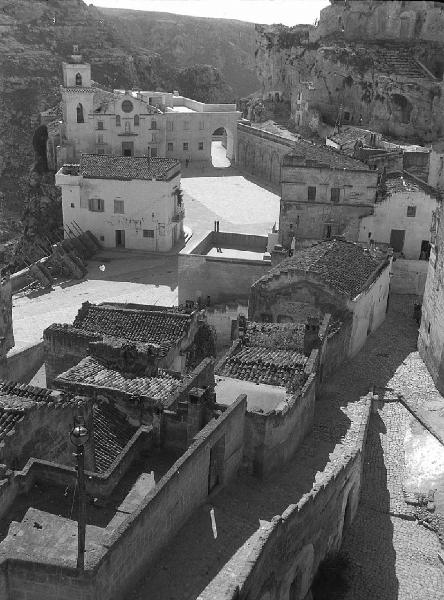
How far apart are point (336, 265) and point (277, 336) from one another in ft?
21.3

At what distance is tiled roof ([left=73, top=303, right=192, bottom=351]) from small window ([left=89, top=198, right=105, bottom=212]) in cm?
2270

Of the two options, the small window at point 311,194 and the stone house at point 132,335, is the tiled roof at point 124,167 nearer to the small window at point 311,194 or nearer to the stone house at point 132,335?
the small window at point 311,194

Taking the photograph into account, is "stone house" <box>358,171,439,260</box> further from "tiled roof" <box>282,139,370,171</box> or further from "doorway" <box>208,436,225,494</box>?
"doorway" <box>208,436,225,494</box>

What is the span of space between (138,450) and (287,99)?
7337cm

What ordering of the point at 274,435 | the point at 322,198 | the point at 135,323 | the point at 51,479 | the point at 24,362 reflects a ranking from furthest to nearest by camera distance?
the point at 322,198, the point at 24,362, the point at 135,323, the point at 274,435, the point at 51,479

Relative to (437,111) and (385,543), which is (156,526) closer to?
(385,543)

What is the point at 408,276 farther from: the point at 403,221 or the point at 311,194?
the point at 311,194

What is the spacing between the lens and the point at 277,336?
25.4 metres

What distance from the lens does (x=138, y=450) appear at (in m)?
16.7

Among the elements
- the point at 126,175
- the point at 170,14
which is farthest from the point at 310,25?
the point at 170,14

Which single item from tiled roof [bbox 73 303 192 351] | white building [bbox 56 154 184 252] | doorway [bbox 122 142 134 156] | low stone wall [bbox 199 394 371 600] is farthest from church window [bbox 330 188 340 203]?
doorway [bbox 122 142 134 156]

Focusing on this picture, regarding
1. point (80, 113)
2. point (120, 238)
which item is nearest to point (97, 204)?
point (120, 238)

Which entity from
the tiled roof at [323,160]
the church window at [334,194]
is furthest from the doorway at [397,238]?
the tiled roof at [323,160]

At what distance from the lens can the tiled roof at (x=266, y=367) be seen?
22.2 metres
